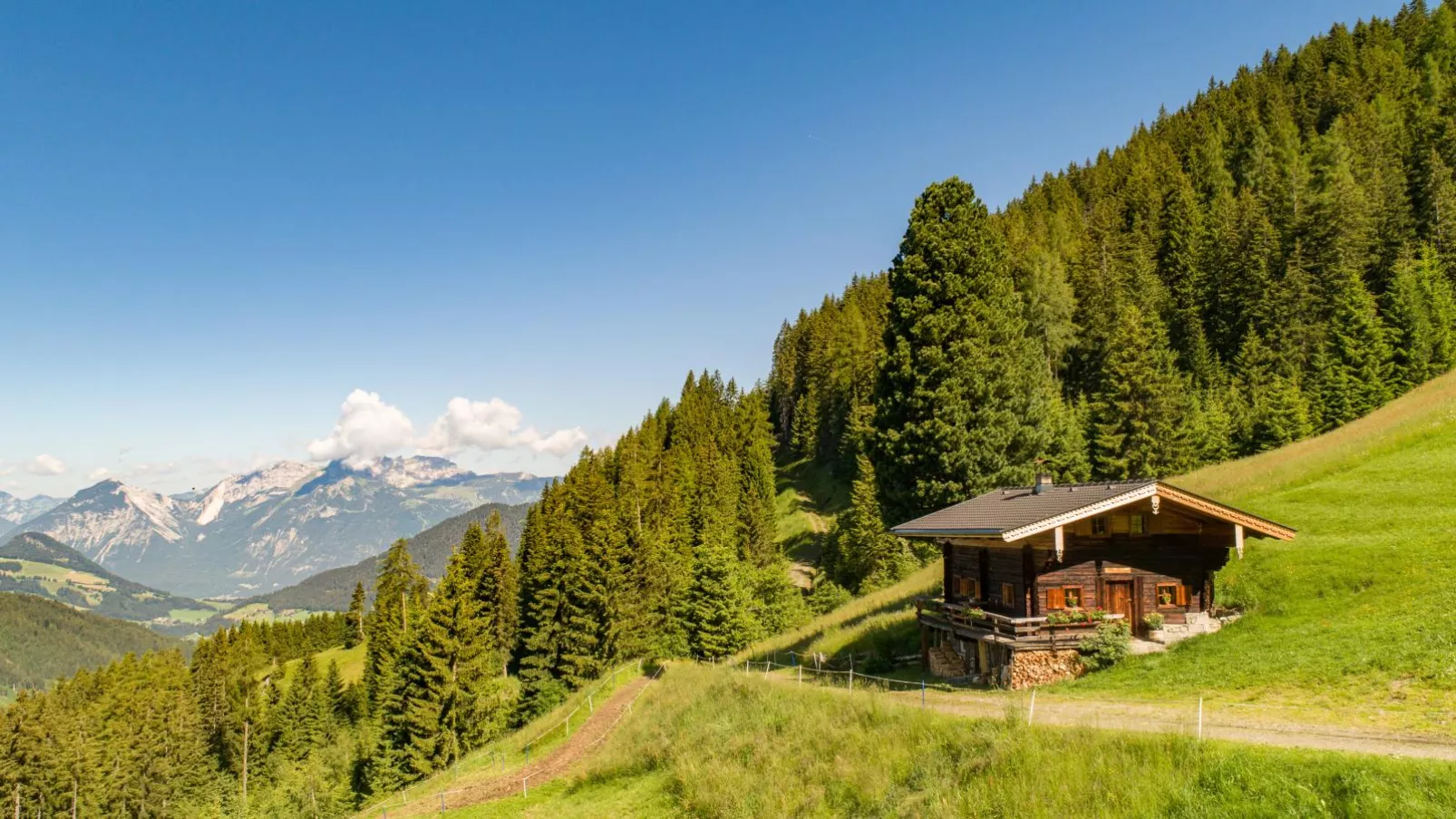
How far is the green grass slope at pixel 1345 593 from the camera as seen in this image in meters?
17.4

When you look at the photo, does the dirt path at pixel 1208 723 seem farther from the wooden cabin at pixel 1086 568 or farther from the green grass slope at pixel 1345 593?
the wooden cabin at pixel 1086 568

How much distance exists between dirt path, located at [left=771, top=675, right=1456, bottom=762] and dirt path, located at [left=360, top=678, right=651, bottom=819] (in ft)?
47.8

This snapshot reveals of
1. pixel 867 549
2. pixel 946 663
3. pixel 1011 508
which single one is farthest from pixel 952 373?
pixel 867 549

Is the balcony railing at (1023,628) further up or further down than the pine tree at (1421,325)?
further down

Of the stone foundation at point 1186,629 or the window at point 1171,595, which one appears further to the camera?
the window at point 1171,595

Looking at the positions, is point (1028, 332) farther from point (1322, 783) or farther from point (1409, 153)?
point (1322, 783)

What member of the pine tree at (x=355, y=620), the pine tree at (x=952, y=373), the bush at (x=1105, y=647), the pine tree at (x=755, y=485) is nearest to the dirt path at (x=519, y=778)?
the pine tree at (x=952, y=373)

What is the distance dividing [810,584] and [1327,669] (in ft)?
185

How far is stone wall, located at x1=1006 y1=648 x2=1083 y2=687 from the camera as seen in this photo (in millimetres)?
23469

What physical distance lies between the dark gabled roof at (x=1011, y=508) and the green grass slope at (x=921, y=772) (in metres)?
7.39

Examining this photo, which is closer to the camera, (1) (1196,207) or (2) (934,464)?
(2) (934,464)

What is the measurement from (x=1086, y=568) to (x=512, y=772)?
22.9 m

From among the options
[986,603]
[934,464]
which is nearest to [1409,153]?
[934,464]

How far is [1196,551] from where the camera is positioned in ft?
81.9
